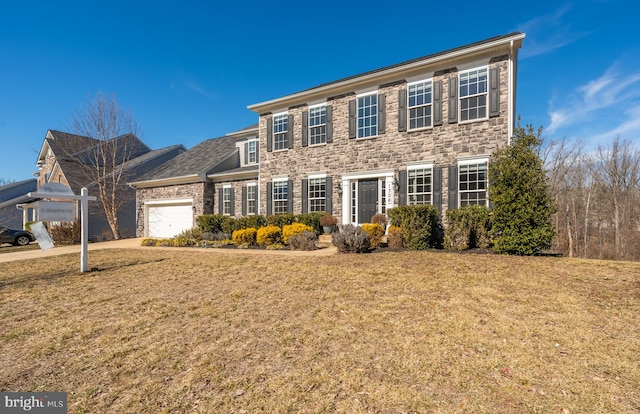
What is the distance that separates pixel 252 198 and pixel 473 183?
1095 centimetres

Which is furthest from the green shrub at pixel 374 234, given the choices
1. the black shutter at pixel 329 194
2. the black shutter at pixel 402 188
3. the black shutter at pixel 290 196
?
the black shutter at pixel 290 196

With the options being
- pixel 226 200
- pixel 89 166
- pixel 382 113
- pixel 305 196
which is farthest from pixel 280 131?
pixel 89 166

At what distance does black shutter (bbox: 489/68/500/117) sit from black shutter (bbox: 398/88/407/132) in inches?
117

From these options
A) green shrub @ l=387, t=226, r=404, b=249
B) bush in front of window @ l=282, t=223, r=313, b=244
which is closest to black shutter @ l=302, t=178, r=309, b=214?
bush in front of window @ l=282, t=223, r=313, b=244

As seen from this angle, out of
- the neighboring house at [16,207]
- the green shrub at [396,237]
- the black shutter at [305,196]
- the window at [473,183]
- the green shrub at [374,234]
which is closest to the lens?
the green shrub at [396,237]

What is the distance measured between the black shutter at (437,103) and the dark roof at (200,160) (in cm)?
1258

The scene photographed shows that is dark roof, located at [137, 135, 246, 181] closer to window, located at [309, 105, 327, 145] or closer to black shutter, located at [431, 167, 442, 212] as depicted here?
window, located at [309, 105, 327, 145]

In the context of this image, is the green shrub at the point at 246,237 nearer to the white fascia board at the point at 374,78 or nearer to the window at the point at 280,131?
the window at the point at 280,131

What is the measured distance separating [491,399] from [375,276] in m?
3.70

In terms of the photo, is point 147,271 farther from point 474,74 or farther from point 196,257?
point 474,74

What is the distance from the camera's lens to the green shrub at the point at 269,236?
11141 millimetres

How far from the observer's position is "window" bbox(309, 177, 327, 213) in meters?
13.7

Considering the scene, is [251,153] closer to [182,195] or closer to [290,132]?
[290,132]

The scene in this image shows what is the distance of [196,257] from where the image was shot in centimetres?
935
